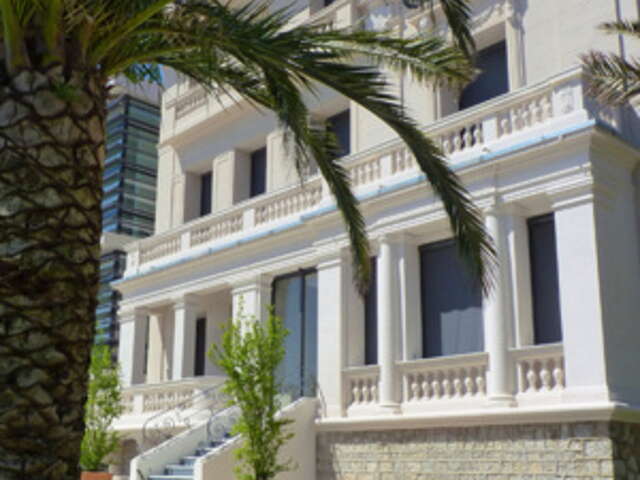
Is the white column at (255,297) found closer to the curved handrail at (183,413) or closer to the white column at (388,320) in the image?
the curved handrail at (183,413)

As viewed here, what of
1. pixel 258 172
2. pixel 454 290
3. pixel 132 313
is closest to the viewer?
pixel 454 290

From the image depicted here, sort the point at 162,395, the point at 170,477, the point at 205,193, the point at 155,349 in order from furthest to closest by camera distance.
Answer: the point at 205,193 < the point at 155,349 < the point at 162,395 < the point at 170,477

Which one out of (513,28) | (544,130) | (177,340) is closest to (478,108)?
(544,130)

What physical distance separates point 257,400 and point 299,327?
4.46m

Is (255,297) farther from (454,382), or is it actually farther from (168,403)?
(454,382)

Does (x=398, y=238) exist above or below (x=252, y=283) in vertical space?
above

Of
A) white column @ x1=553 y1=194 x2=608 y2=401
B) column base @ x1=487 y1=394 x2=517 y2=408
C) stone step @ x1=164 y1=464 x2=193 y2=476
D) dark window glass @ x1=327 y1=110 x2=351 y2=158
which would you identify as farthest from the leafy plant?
stone step @ x1=164 y1=464 x2=193 y2=476

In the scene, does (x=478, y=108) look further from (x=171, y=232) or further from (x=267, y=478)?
(x=171, y=232)

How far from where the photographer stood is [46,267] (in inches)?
255

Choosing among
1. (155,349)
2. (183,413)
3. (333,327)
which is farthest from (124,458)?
(333,327)

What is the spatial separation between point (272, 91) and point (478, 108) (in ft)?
23.9

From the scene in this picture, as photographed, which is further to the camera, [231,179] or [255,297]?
[231,179]

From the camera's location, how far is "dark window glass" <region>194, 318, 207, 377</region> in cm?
2378

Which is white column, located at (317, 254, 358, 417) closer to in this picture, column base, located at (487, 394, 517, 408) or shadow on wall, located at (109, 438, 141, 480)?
column base, located at (487, 394, 517, 408)
